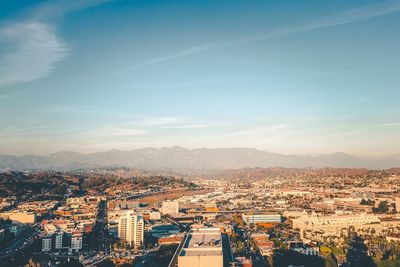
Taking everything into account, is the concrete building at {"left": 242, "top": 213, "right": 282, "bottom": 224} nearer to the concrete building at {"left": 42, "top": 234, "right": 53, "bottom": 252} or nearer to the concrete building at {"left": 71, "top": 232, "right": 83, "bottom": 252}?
the concrete building at {"left": 71, "top": 232, "right": 83, "bottom": 252}

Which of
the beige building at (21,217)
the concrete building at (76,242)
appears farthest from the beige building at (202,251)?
the beige building at (21,217)

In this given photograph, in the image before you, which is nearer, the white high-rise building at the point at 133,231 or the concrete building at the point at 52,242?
the concrete building at the point at 52,242

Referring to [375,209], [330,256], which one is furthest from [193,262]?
[375,209]

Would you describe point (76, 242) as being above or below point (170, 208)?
below

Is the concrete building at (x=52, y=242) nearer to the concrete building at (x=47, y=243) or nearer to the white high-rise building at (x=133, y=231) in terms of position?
the concrete building at (x=47, y=243)

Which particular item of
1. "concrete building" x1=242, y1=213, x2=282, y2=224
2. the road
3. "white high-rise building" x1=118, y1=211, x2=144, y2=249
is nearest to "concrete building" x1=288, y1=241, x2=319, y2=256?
"white high-rise building" x1=118, y1=211, x2=144, y2=249

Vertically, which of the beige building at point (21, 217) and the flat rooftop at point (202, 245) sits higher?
the flat rooftop at point (202, 245)

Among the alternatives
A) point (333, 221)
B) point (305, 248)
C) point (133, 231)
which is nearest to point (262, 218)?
point (333, 221)

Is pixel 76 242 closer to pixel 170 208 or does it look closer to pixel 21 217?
pixel 21 217

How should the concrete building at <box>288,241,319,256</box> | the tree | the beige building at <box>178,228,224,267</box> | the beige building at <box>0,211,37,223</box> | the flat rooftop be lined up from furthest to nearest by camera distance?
the beige building at <box>0,211,37,223</box>, the concrete building at <box>288,241,319,256</box>, the tree, the flat rooftop, the beige building at <box>178,228,224,267</box>

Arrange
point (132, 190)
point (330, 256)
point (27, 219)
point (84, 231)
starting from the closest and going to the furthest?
1. point (330, 256)
2. point (84, 231)
3. point (27, 219)
4. point (132, 190)

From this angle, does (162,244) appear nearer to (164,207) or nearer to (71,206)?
(164,207)
